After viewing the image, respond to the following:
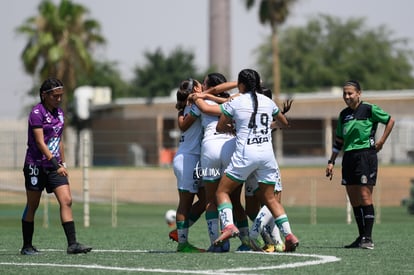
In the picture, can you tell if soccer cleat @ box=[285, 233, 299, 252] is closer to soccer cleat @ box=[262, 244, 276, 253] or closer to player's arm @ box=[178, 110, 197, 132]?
soccer cleat @ box=[262, 244, 276, 253]

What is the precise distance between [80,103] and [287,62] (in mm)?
45368

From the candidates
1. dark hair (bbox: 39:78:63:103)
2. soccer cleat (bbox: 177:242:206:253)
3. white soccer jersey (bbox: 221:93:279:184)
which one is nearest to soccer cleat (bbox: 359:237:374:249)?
white soccer jersey (bbox: 221:93:279:184)

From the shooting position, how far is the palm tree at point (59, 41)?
47312 millimetres

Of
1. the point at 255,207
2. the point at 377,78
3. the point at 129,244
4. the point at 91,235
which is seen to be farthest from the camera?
the point at 377,78

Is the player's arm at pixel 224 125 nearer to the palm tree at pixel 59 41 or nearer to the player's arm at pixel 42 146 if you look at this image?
the player's arm at pixel 42 146

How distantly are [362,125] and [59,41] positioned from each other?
1431 inches

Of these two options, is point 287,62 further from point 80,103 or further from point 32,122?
point 32,122

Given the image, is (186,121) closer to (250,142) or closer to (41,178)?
(250,142)

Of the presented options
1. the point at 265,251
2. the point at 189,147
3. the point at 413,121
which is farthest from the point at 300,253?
the point at 413,121

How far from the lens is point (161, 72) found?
281 ft

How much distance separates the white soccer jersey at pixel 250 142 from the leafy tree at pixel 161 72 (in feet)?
238

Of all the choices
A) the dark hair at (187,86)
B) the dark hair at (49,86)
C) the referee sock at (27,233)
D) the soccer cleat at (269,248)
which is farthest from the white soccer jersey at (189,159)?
the referee sock at (27,233)

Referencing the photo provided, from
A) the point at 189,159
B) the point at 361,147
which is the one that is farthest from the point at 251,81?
the point at 361,147

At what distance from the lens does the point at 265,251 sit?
11.9 metres
